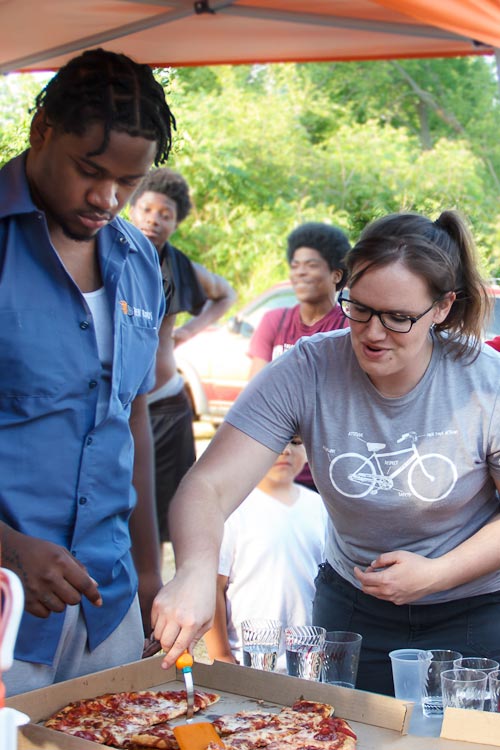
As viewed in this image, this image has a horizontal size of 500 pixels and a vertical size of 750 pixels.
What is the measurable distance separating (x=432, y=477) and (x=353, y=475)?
6.6 inches

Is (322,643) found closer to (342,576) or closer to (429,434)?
(342,576)

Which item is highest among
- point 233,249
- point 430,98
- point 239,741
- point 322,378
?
point 430,98

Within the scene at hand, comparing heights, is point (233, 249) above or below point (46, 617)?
above

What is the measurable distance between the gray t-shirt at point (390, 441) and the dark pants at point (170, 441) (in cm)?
262

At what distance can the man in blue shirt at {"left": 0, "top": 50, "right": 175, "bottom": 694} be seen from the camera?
1.79 meters

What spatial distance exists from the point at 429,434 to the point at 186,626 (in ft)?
2.34

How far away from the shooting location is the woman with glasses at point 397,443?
78.7 inches

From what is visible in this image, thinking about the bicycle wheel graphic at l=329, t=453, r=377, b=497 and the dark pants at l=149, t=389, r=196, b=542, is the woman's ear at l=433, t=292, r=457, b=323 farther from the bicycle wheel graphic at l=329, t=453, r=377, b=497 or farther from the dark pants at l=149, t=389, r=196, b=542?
the dark pants at l=149, t=389, r=196, b=542

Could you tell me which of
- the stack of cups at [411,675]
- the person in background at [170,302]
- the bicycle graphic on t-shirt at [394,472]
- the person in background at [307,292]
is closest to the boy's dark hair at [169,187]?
the person in background at [170,302]

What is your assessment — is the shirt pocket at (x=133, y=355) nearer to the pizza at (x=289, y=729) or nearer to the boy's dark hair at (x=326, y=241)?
the pizza at (x=289, y=729)

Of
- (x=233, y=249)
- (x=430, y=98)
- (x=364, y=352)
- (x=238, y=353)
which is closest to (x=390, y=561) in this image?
(x=364, y=352)

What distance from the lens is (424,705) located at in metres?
1.88

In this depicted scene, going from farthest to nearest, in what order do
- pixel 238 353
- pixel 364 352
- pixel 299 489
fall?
pixel 238 353 → pixel 299 489 → pixel 364 352

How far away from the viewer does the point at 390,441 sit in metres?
2.05
